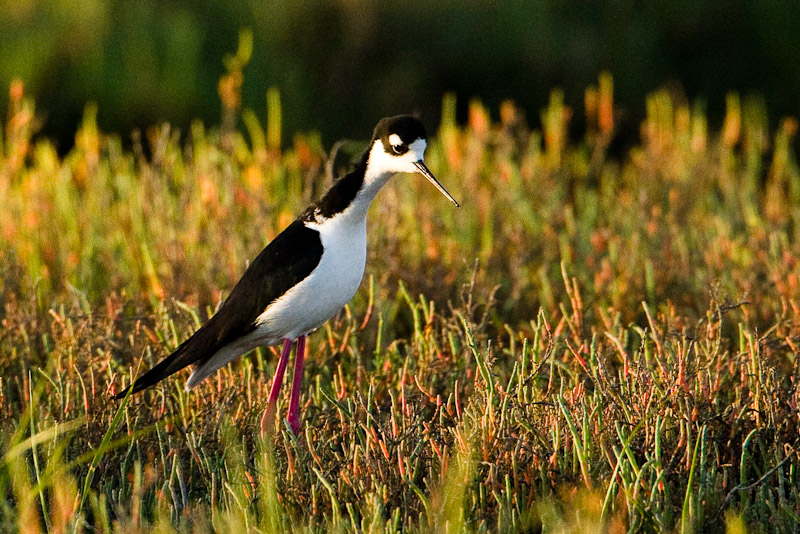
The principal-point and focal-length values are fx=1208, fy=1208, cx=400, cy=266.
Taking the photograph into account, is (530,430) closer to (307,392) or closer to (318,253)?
(318,253)

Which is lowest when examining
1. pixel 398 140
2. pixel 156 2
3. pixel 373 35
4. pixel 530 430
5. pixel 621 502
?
pixel 621 502

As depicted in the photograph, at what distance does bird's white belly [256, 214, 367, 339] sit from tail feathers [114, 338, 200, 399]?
0.21 m

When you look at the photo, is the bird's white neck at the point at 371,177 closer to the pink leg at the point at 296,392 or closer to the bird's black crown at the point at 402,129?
the bird's black crown at the point at 402,129

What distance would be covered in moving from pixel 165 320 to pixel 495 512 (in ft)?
4.09

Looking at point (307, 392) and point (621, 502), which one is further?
point (307, 392)

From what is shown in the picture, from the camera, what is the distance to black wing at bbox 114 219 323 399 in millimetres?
2910

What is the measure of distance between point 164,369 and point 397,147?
2.53 feet

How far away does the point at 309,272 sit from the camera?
114 inches

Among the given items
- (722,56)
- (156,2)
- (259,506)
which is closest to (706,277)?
(259,506)

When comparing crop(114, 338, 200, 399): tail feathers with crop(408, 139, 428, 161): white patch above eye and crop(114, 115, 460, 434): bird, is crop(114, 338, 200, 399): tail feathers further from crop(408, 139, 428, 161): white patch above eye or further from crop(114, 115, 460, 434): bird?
crop(408, 139, 428, 161): white patch above eye

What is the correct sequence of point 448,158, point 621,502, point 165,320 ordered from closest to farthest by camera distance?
point 621,502
point 165,320
point 448,158

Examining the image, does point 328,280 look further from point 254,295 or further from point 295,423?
point 295,423

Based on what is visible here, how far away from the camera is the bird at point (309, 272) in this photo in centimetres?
289

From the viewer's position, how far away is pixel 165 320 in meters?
3.30
